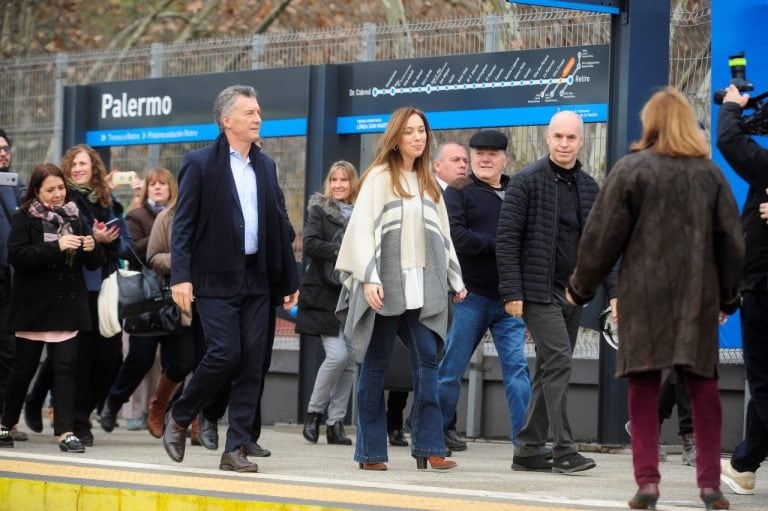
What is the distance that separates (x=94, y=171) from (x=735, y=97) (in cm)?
532

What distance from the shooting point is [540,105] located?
12414mm

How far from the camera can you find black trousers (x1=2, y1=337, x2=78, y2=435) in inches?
441

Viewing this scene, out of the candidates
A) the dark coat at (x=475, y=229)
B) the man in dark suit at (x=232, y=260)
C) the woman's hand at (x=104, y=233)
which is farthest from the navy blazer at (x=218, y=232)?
the woman's hand at (x=104, y=233)

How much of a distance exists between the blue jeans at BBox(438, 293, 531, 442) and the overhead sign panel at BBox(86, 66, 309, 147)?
3.49 m

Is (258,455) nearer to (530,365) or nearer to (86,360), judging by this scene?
(86,360)

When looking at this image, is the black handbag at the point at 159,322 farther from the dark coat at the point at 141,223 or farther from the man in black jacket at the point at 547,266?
the man in black jacket at the point at 547,266

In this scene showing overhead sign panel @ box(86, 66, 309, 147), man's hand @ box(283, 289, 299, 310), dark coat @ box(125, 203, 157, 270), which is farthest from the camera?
overhead sign panel @ box(86, 66, 309, 147)

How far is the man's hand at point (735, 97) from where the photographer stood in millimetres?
8094

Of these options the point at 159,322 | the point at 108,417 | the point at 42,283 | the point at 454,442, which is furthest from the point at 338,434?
the point at 42,283

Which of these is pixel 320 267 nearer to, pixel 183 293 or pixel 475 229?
pixel 475 229

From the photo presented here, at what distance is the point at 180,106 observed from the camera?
14984 mm

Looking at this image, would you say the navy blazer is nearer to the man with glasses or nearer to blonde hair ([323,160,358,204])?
the man with glasses

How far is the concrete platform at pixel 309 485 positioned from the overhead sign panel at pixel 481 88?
262 centimetres

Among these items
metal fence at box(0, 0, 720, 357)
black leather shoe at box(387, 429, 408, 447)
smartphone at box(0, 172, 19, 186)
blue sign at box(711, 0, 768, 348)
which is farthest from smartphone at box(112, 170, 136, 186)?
blue sign at box(711, 0, 768, 348)
